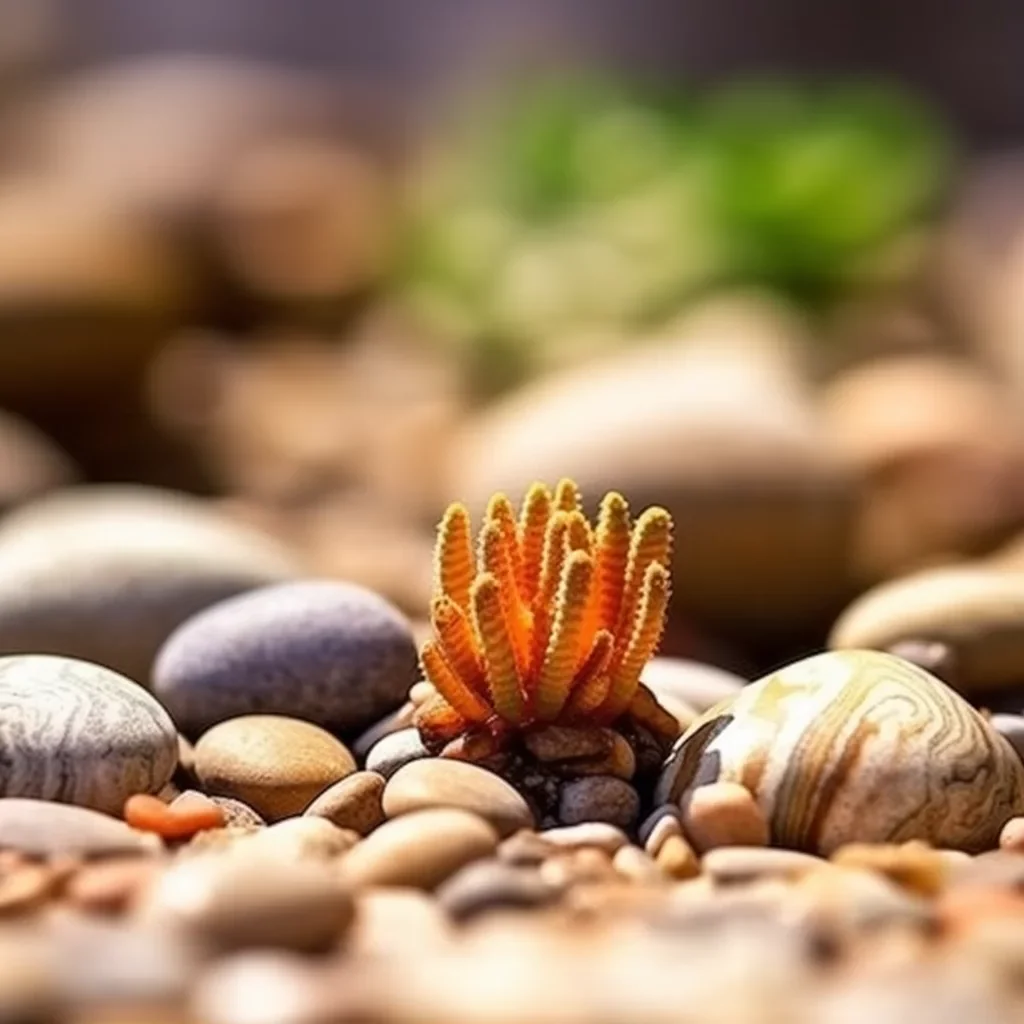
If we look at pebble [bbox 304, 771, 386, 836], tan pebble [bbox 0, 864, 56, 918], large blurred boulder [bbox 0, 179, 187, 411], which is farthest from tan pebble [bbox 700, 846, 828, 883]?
large blurred boulder [bbox 0, 179, 187, 411]

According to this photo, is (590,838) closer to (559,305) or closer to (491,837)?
(491,837)

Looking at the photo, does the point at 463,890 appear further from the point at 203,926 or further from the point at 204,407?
the point at 204,407

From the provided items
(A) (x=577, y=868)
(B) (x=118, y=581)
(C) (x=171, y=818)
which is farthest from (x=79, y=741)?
(B) (x=118, y=581)

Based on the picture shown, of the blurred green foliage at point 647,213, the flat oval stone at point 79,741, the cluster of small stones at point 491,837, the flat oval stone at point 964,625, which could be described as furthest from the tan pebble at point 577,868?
the blurred green foliage at point 647,213

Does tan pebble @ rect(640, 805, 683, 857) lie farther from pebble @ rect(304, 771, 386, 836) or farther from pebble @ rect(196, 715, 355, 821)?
pebble @ rect(196, 715, 355, 821)

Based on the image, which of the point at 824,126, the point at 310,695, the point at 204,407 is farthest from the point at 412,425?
the point at 310,695

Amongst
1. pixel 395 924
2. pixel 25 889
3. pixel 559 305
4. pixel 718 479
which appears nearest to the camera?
pixel 395 924

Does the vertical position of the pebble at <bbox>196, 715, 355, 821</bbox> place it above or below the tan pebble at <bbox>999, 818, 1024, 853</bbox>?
above
